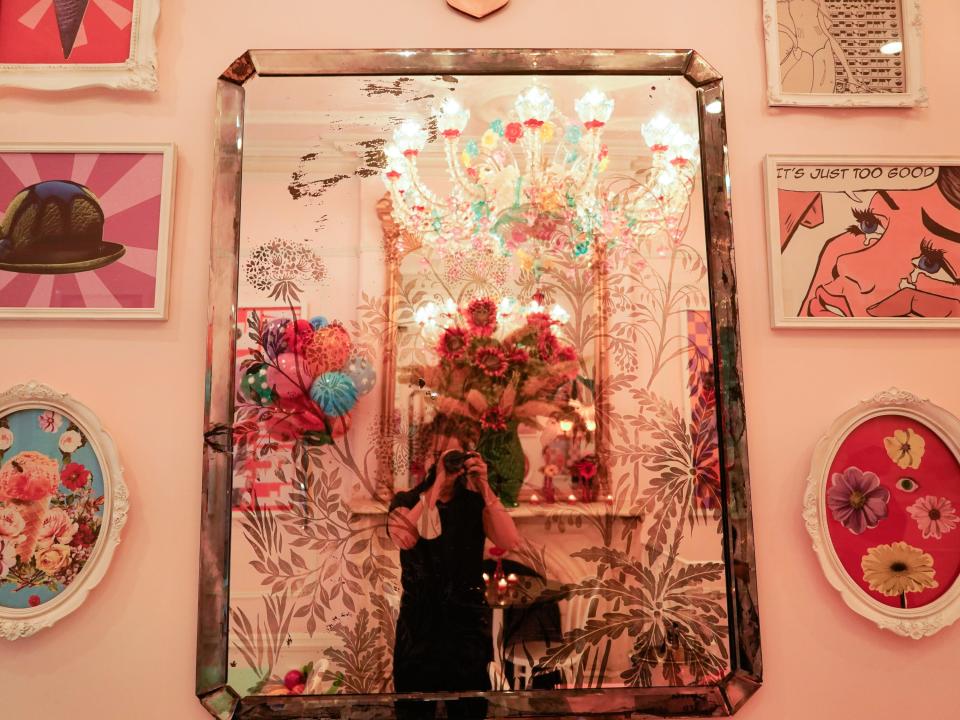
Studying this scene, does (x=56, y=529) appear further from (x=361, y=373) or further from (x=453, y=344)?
(x=453, y=344)

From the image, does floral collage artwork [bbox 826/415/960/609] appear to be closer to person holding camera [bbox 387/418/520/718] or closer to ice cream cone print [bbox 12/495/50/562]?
person holding camera [bbox 387/418/520/718]

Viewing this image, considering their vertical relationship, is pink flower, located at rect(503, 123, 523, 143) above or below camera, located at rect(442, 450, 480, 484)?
above

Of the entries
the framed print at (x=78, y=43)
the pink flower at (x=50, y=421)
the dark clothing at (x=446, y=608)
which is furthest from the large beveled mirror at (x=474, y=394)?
the pink flower at (x=50, y=421)

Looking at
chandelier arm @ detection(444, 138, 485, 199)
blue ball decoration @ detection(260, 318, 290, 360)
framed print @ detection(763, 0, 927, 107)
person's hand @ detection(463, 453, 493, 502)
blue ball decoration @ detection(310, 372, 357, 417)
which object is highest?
framed print @ detection(763, 0, 927, 107)

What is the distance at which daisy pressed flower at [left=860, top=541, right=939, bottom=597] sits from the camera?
133 cm

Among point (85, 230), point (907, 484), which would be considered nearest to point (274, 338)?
point (85, 230)

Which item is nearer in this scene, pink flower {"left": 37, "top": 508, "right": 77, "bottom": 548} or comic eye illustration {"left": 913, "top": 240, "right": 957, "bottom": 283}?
pink flower {"left": 37, "top": 508, "right": 77, "bottom": 548}

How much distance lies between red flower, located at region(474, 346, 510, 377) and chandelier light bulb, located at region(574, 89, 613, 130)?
21.9 inches

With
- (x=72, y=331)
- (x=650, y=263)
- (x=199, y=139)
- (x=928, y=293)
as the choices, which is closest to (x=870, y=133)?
(x=928, y=293)

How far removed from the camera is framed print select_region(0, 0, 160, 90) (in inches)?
56.4

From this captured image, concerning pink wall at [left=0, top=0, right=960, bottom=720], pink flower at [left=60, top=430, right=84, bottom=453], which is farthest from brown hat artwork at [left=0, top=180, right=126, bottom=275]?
pink flower at [left=60, top=430, right=84, bottom=453]

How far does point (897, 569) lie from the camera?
1333 mm

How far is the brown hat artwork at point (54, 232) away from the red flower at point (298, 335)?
1.37ft

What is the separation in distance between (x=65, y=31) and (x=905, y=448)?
2.10 metres
